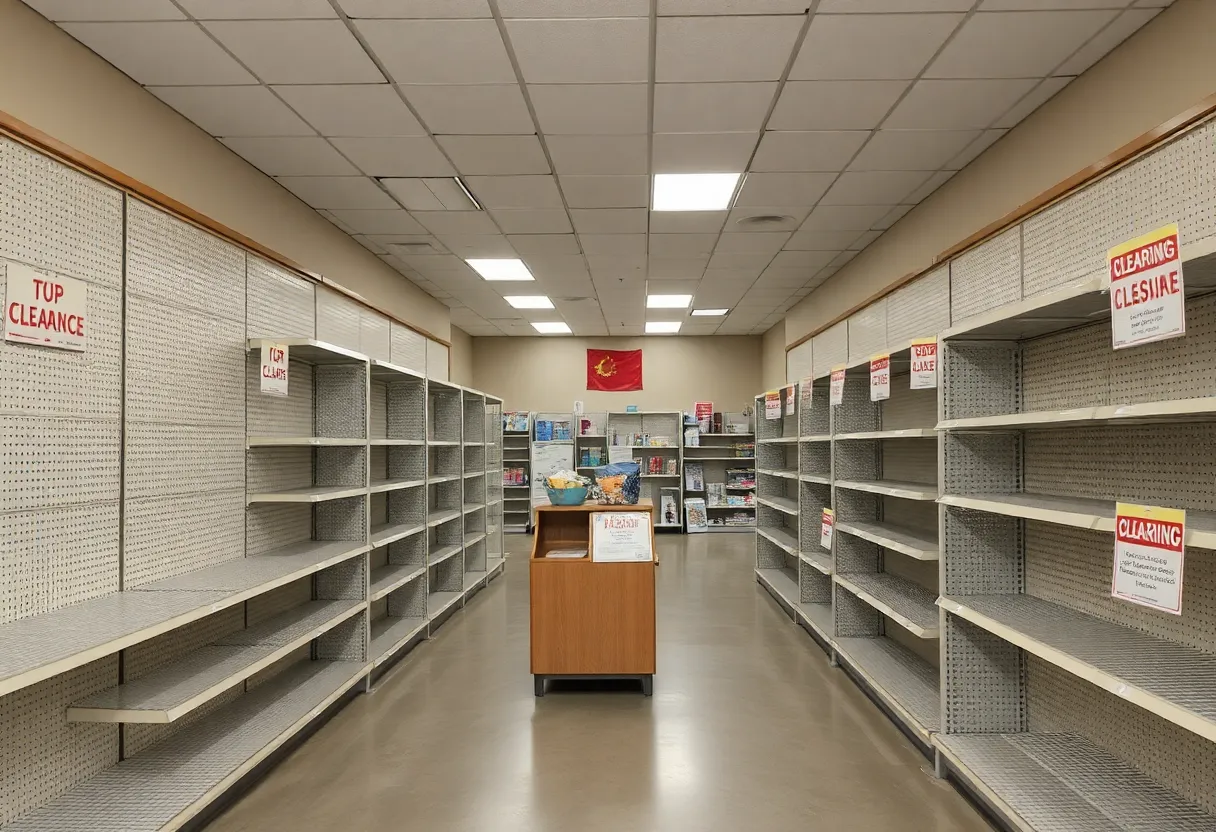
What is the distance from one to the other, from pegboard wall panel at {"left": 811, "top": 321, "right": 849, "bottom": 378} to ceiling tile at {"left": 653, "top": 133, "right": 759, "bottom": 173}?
205 cm

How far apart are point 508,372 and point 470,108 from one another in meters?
8.85

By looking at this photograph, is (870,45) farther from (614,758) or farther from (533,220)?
(614,758)

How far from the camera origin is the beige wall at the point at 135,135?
2.87 metres

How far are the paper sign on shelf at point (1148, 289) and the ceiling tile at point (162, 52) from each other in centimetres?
373

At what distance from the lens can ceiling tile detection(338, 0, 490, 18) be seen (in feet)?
9.44

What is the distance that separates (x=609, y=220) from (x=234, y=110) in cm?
288

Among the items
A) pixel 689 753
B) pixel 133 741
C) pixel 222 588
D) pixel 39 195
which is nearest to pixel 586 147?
pixel 39 195

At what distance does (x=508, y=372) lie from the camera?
12555 millimetres

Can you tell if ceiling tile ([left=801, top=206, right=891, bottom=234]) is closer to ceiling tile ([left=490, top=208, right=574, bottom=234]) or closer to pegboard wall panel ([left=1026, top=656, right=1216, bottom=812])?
ceiling tile ([left=490, top=208, right=574, bottom=234])

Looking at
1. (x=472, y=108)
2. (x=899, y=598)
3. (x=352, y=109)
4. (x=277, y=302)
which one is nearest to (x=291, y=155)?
(x=352, y=109)

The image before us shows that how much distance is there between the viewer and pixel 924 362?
3.34 metres

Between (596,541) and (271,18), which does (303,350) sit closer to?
(271,18)

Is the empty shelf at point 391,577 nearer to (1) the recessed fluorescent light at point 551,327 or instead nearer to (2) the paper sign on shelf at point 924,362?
(2) the paper sign on shelf at point 924,362

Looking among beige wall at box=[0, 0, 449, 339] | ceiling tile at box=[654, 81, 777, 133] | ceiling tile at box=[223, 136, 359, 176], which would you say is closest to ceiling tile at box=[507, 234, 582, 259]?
beige wall at box=[0, 0, 449, 339]
